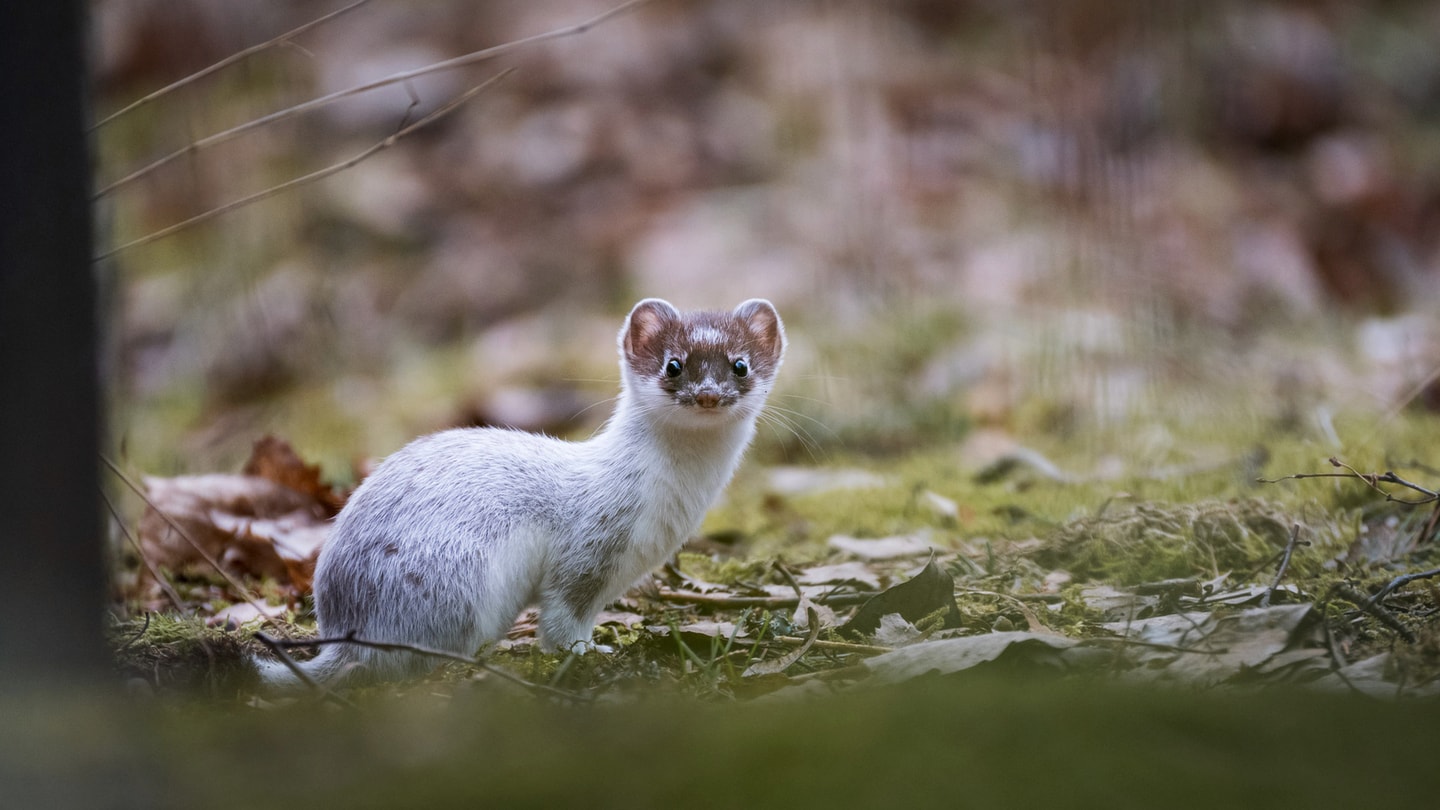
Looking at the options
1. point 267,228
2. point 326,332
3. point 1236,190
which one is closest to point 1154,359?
→ point 1236,190

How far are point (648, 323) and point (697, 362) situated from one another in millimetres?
233

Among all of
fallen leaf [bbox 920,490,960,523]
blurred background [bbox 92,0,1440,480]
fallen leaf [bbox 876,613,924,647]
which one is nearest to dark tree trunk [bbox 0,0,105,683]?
fallen leaf [bbox 876,613,924,647]

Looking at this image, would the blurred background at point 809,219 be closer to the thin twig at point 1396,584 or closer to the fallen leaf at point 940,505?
the fallen leaf at point 940,505

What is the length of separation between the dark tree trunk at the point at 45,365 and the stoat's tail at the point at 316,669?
2.46 feet

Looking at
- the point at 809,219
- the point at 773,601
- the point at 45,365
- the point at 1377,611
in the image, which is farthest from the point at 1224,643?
the point at 809,219

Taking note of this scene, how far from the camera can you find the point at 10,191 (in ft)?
6.07

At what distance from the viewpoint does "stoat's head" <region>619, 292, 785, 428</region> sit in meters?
3.39

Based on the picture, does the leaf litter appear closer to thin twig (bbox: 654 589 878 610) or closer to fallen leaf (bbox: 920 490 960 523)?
thin twig (bbox: 654 589 878 610)

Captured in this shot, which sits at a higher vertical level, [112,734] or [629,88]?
[629,88]

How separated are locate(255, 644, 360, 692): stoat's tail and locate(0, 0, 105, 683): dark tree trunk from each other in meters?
0.75

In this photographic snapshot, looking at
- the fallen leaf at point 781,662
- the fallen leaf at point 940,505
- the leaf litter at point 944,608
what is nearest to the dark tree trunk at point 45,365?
the leaf litter at point 944,608

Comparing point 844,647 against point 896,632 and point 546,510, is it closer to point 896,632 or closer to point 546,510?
point 896,632

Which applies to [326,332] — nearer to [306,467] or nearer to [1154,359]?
[306,467]

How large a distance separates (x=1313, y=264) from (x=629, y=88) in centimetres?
→ 529
